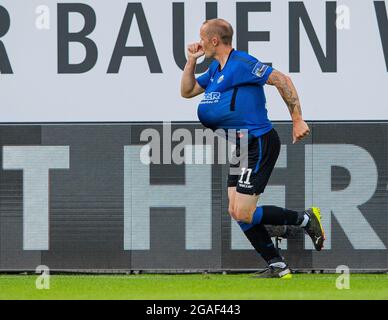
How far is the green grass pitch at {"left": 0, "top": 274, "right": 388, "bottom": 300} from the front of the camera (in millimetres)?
9125

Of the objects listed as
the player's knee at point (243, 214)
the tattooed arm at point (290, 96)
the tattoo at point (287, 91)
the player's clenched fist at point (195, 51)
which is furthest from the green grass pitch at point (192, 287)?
the player's clenched fist at point (195, 51)

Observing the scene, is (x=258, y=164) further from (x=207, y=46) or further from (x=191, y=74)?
(x=207, y=46)

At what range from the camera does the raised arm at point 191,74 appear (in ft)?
32.9

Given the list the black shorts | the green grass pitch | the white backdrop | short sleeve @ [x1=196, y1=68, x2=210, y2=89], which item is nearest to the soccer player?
the black shorts

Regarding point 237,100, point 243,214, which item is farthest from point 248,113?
point 243,214

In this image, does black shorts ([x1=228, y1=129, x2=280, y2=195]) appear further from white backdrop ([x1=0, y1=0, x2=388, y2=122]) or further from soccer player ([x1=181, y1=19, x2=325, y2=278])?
white backdrop ([x1=0, y1=0, x2=388, y2=122])

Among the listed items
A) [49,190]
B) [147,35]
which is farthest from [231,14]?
[49,190]

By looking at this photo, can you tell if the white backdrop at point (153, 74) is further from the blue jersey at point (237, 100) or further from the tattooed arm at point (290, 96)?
the tattooed arm at point (290, 96)

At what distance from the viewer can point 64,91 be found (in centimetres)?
1145

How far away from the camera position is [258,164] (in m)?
9.92

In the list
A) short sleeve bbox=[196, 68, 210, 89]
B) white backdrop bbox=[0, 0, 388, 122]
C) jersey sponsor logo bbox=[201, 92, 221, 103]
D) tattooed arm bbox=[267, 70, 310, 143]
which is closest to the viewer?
tattooed arm bbox=[267, 70, 310, 143]

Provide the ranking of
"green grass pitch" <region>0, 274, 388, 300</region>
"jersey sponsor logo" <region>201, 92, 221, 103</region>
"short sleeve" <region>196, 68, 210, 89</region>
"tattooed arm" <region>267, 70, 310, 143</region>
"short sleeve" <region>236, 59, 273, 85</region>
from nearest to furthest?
1. "green grass pitch" <region>0, 274, 388, 300</region>
2. "tattooed arm" <region>267, 70, 310, 143</region>
3. "short sleeve" <region>236, 59, 273, 85</region>
4. "jersey sponsor logo" <region>201, 92, 221, 103</region>
5. "short sleeve" <region>196, 68, 210, 89</region>

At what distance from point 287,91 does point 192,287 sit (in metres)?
1.84
